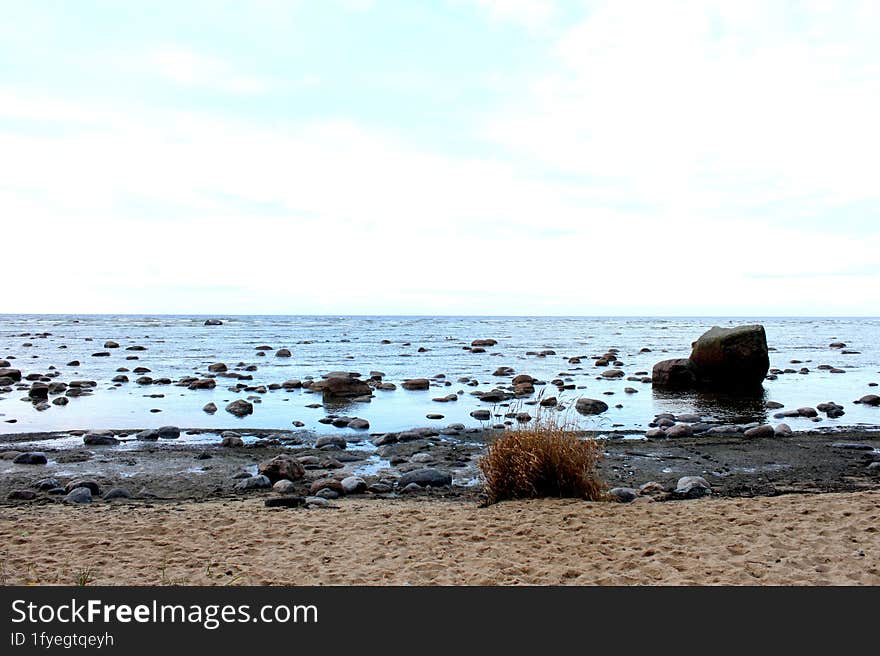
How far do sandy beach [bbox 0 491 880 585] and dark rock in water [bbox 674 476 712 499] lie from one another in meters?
0.69

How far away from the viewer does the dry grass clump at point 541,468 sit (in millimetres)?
9148

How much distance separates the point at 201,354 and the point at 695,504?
38.5 meters

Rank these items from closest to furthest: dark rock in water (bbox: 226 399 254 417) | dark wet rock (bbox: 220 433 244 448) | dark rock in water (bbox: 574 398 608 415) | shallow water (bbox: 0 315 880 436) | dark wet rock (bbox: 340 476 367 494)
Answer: dark wet rock (bbox: 340 476 367 494)
dark wet rock (bbox: 220 433 244 448)
shallow water (bbox: 0 315 880 436)
dark rock in water (bbox: 226 399 254 417)
dark rock in water (bbox: 574 398 608 415)

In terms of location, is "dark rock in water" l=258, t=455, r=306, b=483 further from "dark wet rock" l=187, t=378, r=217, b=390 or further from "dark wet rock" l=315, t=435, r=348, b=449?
"dark wet rock" l=187, t=378, r=217, b=390

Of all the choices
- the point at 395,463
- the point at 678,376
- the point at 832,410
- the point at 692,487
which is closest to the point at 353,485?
the point at 395,463

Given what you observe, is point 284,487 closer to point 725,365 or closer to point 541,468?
point 541,468

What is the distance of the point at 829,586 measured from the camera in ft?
18.3

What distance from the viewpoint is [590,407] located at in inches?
771

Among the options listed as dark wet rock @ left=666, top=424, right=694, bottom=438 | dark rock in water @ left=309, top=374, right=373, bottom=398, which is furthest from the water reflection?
dark rock in water @ left=309, top=374, right=373, bottom=398

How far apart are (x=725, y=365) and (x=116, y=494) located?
22520 millimetres

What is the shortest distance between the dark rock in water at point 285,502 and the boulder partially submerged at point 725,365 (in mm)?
19828

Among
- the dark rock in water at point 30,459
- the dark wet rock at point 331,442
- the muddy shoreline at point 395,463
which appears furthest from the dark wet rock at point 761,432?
the dark rock in water at point 30,459

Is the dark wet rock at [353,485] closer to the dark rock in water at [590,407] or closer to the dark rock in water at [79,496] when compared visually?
the dark rock in water at [79,496]

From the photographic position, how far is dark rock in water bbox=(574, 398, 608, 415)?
19.4 metres
